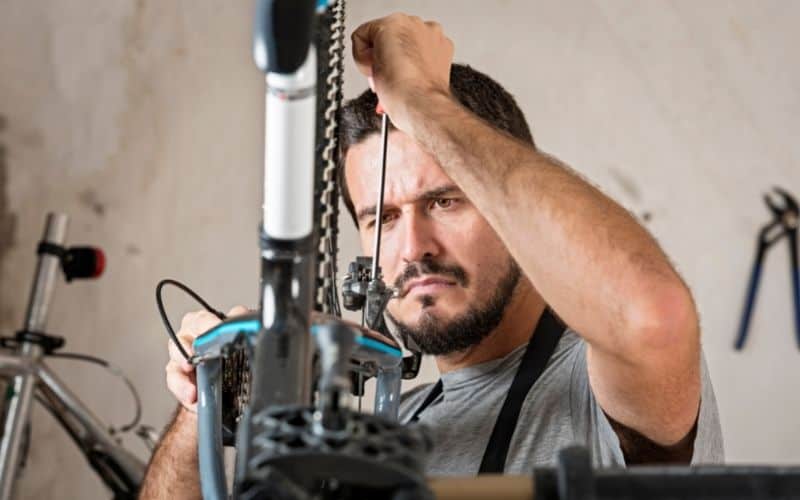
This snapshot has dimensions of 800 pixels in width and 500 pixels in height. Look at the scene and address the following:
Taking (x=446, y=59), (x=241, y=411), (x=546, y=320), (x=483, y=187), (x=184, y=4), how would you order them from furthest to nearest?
1. (x=184, y=4)
2. (x=546, y=320)
3. (x=446, y=59)
4. (x=483, y=187)
5. (x=241, y=411)

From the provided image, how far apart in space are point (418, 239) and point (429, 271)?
0.13ft

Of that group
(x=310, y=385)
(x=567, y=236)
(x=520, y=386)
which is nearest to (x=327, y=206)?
(x=310, y=385)

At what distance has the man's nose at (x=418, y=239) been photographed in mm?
1303

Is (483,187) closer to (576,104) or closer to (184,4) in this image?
(576,104)

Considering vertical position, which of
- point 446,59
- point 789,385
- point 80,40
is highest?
point 80,40

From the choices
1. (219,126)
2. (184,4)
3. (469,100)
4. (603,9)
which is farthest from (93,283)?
(603,9)

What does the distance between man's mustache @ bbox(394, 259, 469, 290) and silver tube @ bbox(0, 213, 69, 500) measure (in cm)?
85

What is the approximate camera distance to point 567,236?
81 cm

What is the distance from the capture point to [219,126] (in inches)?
89.0

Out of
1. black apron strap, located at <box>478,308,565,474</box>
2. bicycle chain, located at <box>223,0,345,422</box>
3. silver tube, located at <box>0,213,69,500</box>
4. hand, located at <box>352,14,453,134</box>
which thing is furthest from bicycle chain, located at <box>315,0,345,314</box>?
silver tube, located at <box>0,213,69,500</box>

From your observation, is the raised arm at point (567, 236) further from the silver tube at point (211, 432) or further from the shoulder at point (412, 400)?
the shoulder at point (412, 400)

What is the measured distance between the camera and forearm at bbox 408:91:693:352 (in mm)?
802

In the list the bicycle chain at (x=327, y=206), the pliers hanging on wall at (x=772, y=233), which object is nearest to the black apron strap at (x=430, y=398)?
the bicycle chain at (x=327, y=206)

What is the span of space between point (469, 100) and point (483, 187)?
651 millimetres
